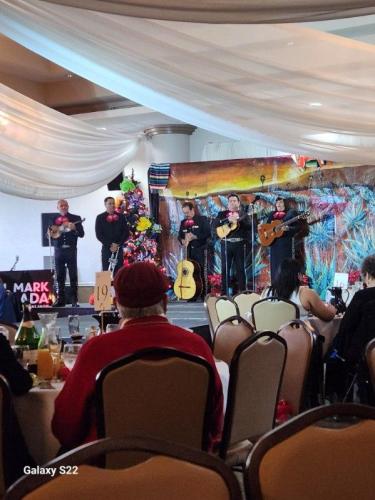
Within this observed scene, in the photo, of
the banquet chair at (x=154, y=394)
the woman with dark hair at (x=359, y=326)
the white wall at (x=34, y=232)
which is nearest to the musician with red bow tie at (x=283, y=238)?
the white wall at (x=34, y=232)

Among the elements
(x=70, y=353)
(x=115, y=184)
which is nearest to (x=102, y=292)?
(x=70, y=353)

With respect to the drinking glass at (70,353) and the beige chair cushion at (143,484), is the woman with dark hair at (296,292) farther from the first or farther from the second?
the beige chair cushion at (143,484)

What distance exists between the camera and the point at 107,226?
501 inches

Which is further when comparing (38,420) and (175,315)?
(175,315)

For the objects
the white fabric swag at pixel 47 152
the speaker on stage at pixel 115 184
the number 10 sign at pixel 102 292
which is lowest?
the number 10 sign at pixel 102 292

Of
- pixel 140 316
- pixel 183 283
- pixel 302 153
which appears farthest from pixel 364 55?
pixel 183 283

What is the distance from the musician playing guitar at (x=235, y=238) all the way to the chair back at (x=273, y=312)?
627 cm

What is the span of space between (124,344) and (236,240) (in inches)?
378

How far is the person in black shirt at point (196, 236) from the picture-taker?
12570mm

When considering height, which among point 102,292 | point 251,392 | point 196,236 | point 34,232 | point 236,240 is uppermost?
point 34,232

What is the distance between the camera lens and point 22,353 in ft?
10.6

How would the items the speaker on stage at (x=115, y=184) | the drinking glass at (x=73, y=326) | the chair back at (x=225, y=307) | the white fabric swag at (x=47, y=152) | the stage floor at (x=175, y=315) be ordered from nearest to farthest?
the drinking glass at (x=73, y=326), the white fabric swag at (x=47, y=152), the chair back at (x=225, y=307), the stage floor at (x=175, y=315), the speaker on stage at (x=115, y=184)

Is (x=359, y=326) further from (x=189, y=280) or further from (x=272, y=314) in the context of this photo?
(x=189, y=280)

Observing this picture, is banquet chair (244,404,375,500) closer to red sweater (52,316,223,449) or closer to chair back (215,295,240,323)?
red sweater (52,316,223,449)
